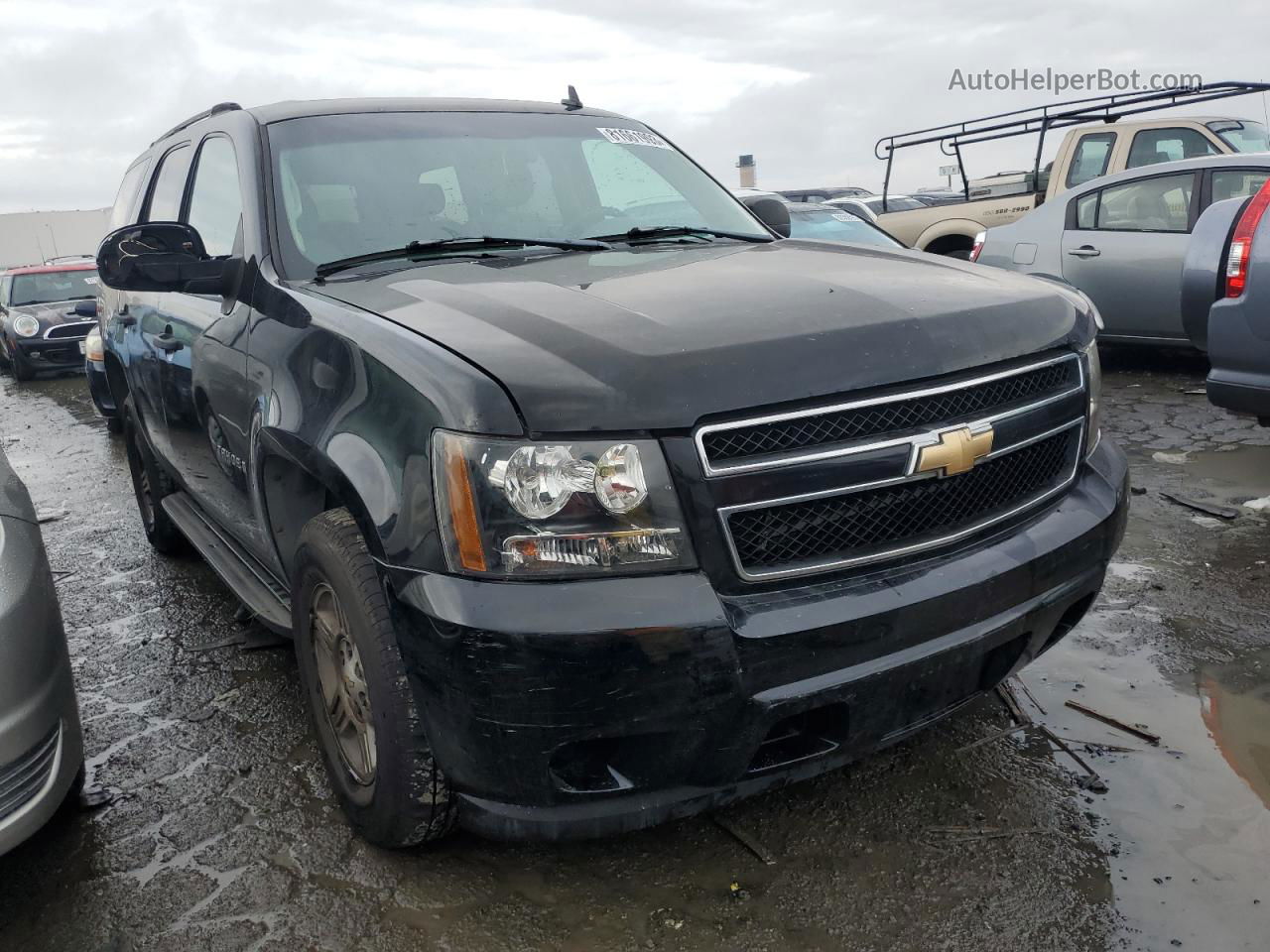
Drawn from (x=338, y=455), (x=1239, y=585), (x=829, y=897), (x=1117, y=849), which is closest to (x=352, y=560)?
(x=338, y=455)

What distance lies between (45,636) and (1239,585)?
12.5 ft

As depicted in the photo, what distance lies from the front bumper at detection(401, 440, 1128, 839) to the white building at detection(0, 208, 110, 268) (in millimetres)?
56010

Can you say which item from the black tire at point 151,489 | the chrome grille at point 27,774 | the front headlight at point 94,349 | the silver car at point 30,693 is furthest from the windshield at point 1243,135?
the chrome grille at point 27,774

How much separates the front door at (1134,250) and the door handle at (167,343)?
6010 millimetres

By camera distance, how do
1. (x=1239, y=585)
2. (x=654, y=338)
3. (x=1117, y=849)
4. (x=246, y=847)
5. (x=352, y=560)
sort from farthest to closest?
1. (x=1239, y=585)
2. (x=246, y=847)
3. (x=1117, y=849)
4. (x=352, y=560)
5. (x=654, y=338)

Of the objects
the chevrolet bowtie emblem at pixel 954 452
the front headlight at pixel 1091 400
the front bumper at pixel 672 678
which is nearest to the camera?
the front bumper at pixel 672 678

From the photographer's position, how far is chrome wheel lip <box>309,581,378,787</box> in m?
2.44

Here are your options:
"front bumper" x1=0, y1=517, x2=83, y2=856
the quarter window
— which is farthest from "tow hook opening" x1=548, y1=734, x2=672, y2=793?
the quarter window

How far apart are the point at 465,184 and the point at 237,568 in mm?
1416

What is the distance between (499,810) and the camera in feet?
6.84

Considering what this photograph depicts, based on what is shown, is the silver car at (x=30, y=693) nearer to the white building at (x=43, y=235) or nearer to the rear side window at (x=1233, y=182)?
the rear side window at (x=1233, y=182)

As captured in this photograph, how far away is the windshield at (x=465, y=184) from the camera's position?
9.77ft

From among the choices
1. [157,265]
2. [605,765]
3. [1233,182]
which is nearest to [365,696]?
[605,765]

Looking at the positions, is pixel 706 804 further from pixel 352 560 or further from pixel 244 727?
pixel 244 727
